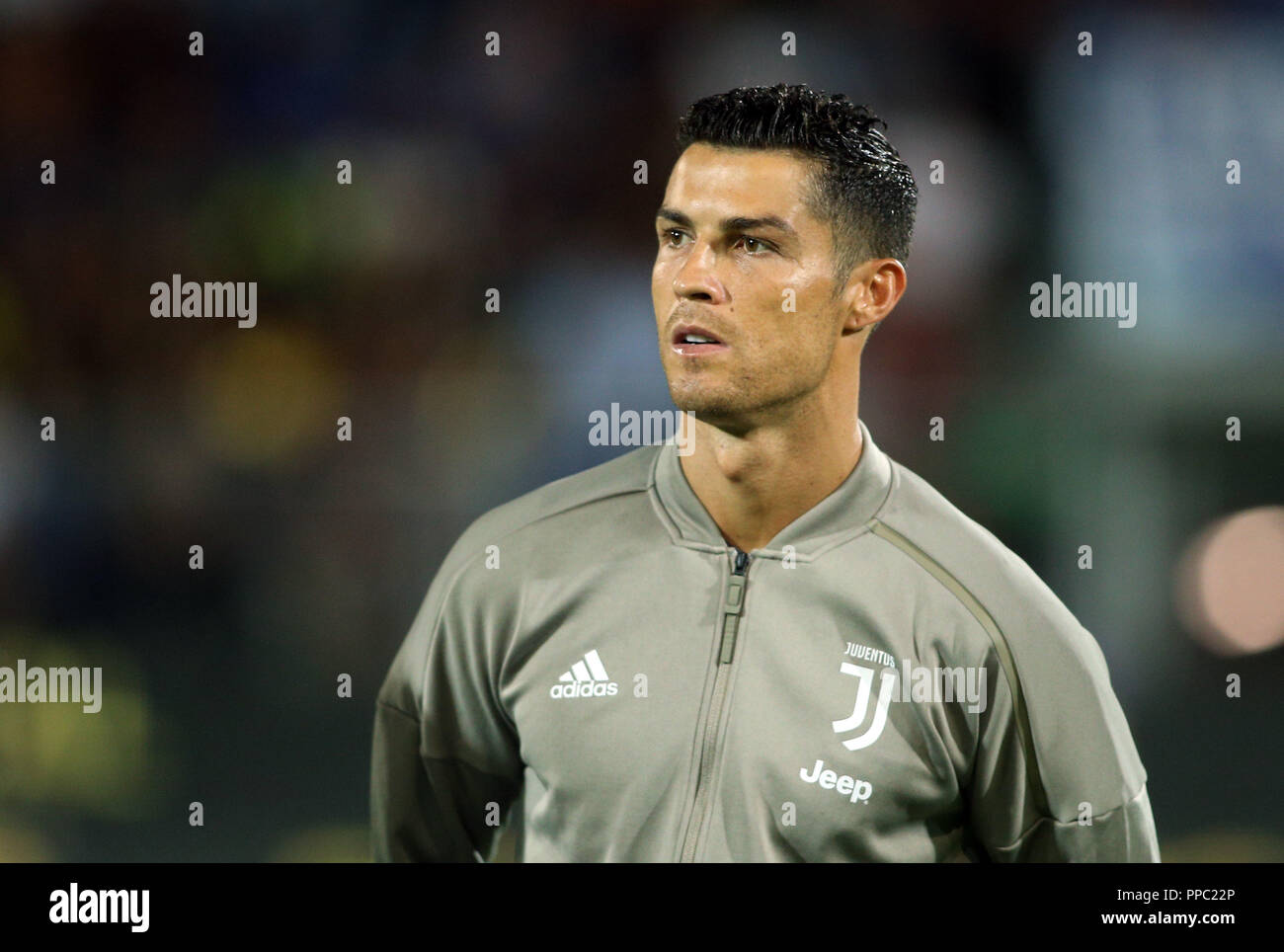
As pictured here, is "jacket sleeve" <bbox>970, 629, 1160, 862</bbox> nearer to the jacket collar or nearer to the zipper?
the jacket collar

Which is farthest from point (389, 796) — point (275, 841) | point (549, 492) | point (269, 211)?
point (269, 211)

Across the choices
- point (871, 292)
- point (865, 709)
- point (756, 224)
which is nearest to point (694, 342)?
point (756, 224)

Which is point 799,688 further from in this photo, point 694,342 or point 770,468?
point 694,342

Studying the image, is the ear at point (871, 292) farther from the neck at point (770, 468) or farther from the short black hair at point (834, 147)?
the neck at point (770, 468)

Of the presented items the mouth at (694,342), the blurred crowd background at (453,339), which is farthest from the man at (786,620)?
the blurred crowd background at (453,339)

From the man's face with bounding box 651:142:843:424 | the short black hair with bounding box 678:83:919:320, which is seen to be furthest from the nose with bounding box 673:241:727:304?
the short black hair with bounding box 678:83:919:320

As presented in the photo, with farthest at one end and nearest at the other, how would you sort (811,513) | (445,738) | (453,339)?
(453,339), (445,738), (811,513)

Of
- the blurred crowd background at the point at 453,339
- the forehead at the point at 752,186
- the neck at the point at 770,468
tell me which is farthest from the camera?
the blurred crowd background at the point at 453,339
